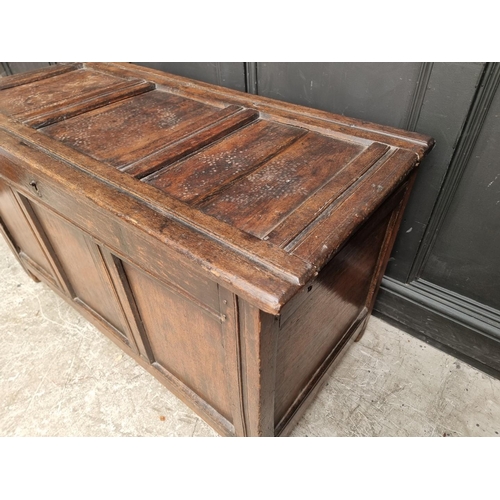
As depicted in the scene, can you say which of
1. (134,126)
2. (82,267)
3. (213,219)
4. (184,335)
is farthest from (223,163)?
(82,267)

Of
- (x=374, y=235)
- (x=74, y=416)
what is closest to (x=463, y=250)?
(x=374, y=235)

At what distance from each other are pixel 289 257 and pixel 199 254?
0.17 meters

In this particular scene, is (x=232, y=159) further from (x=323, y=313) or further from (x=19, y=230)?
(x=19, y=230)

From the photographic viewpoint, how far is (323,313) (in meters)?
1.07

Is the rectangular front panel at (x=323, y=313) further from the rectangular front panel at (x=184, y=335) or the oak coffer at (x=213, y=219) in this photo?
the rectangular front panel at (x=184, y=335)

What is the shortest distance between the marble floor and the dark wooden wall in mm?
132

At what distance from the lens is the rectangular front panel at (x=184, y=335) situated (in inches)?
35.8

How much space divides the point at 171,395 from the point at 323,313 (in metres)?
0.74

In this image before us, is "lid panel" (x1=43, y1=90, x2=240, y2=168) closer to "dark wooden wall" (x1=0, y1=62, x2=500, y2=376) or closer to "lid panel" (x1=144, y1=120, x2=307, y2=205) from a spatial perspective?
"lid panel" (x1=144, y1=120, x2=307, y2=205)

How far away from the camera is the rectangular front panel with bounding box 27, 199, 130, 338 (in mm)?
1148

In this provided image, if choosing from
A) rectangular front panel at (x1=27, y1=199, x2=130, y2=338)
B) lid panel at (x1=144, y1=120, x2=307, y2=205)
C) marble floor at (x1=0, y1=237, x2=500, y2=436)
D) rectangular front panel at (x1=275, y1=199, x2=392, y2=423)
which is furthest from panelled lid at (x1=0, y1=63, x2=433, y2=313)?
marble floor at (x1=0, y1=237, x2=500, y2=436)

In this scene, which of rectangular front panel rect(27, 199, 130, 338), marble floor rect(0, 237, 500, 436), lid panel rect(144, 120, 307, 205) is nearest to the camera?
lid panel rect(144, 120, 307, 205)

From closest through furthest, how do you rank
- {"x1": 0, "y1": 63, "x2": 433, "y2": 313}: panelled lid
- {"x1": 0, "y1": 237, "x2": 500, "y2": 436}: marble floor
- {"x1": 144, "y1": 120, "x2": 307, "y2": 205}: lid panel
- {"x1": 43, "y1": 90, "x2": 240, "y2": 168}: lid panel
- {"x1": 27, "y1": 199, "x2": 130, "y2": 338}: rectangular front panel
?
{"x1": 0, "y1": 63, "x2": 433, "y2": 313}: panelled lid
{"x1": 144, "y1": 120, "x2": 307, "y2": 205}: lid panel
{"x1": 43, "y1": 90, "x2": 240, "y2": 168}: lid panel
{"x1": 27, "y1": 199, "x2": 130, "y2": 338}: rectangular front panel
{"x1": 0, "y1": 237, "x2": 500, "y2": 436}: marble floor

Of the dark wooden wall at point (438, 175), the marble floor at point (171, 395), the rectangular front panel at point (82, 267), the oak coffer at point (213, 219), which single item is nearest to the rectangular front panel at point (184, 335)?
the oak coffer at point (213, 219)
